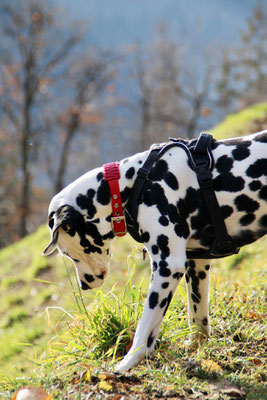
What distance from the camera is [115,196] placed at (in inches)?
119

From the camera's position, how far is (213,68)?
115 ft

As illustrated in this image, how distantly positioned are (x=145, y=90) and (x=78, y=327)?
1224 inches

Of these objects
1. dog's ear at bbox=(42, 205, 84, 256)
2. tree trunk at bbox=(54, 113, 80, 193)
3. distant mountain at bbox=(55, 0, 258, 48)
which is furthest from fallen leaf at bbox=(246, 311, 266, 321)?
distant mountain at bbox=(55, 0, 258, 48)

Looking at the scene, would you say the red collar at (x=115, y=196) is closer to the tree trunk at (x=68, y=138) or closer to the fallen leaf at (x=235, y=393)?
the fallen leaf at (x=235, y=393)

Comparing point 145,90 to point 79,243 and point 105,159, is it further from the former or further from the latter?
point 79,243

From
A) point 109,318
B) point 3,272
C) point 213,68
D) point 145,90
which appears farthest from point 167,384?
point 213,68

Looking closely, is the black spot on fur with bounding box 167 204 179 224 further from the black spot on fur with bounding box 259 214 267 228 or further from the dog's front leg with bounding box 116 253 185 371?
the black spot on fur with bounding box 259 214 267 228

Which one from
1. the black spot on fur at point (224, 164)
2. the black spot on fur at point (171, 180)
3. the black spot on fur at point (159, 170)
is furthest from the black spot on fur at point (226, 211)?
the black spot on fur at point (159, 170)

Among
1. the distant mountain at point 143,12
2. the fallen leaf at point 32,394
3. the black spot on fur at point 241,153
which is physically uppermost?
the distant mountain at point 143,12

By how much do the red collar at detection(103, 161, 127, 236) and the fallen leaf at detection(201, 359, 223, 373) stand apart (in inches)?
42.4

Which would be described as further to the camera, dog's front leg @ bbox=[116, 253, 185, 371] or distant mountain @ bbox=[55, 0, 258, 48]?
distant mountain @ bbox=[55, 0, 258, 48]

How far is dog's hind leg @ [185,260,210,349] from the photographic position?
10.9 ft

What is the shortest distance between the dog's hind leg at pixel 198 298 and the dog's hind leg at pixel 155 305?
53 centimetres

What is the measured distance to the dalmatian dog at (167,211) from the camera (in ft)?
9.12
